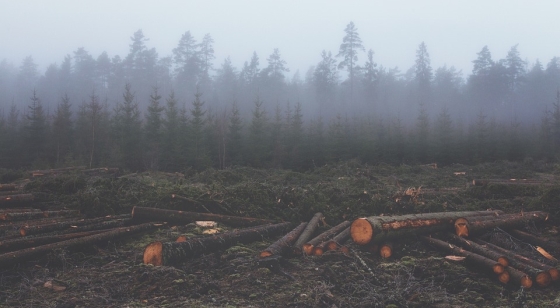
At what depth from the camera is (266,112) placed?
3241cm

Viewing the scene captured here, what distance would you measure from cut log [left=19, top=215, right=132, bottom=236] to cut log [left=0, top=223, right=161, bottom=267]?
532 millimetres

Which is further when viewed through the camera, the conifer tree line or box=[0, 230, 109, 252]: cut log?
the conifer tree line

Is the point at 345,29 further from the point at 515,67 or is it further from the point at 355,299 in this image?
the point at 355,299

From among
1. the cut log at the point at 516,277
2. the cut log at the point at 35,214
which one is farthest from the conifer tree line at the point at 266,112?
the cut log at the point at 516,277

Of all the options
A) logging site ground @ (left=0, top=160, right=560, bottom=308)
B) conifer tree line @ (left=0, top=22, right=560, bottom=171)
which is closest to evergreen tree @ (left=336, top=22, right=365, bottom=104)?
conifer tree line @ (left=0, top=22, right=560, bottom=171)

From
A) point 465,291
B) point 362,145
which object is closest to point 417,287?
point 465,291

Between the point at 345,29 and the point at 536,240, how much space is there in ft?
171

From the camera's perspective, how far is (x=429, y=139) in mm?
29609

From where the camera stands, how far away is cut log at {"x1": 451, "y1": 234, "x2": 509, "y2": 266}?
200 inches

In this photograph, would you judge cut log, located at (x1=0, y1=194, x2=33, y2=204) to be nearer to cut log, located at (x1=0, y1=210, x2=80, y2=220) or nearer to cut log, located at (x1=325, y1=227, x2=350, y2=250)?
cut log, located at (x1=0, y1=210, x2=80, y2=220)

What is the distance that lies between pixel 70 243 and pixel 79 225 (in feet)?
4.34

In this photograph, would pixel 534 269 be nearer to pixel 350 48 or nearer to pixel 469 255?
pixel 469 255

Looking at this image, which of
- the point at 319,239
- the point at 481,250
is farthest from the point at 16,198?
the point at 481,250

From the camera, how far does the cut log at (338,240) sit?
6148 millimetres
